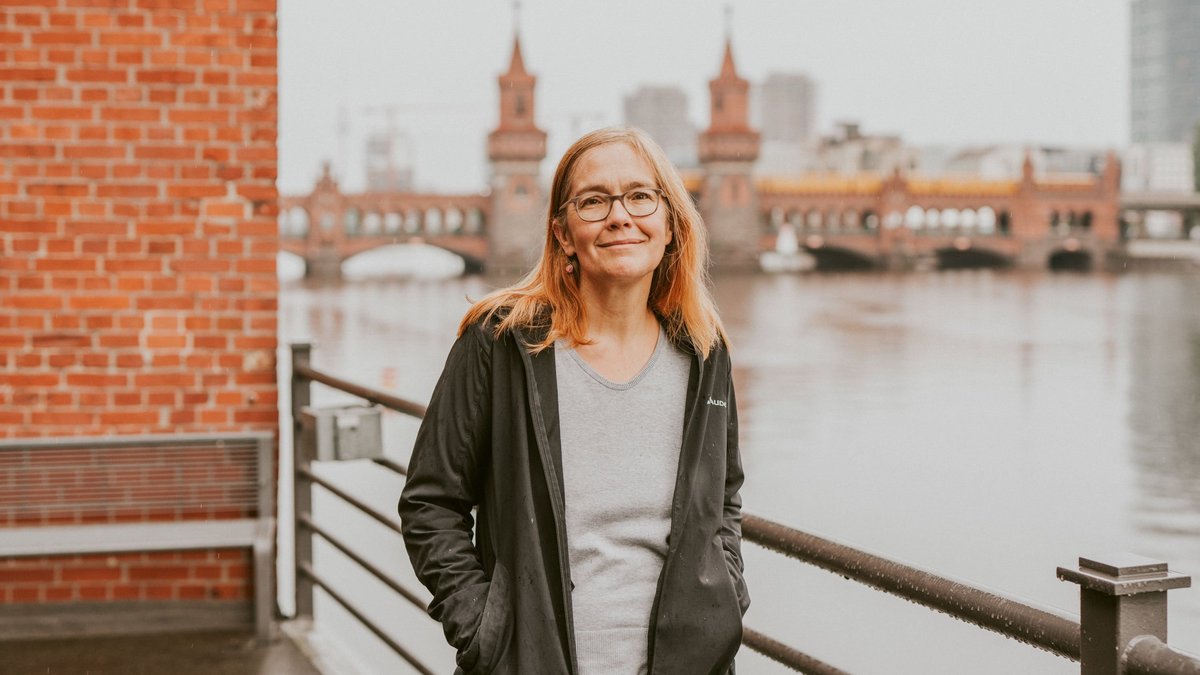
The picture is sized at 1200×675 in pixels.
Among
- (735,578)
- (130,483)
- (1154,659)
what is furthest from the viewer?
(130,483)

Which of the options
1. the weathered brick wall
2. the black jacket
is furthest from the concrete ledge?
the black jacket

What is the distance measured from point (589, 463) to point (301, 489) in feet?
8.44

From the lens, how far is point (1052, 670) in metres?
17.5

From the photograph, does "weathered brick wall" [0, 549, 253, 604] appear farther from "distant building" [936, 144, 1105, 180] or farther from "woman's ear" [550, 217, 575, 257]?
"distant building" [936, 144, 1105, 180]

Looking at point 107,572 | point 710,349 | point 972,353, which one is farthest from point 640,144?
point 972,353

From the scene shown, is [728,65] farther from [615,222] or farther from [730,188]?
[615,222]

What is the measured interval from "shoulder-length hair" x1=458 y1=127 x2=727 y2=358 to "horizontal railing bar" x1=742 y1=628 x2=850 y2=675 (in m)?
0.46

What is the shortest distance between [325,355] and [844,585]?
2001 cm

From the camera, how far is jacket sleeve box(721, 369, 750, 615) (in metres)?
1.69

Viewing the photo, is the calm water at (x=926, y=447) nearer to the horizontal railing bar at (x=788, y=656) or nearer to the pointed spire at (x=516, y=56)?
the horizontal railing bar at (x=788, y=656)

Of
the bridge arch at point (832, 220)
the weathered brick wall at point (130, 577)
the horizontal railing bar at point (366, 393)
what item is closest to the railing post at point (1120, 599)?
the horizontal railing bar at point (366, 393)

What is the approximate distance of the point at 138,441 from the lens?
3.80 m

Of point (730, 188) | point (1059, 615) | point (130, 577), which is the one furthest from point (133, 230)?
point (730, 188)

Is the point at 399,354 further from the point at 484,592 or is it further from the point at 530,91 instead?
the point at 530,91
